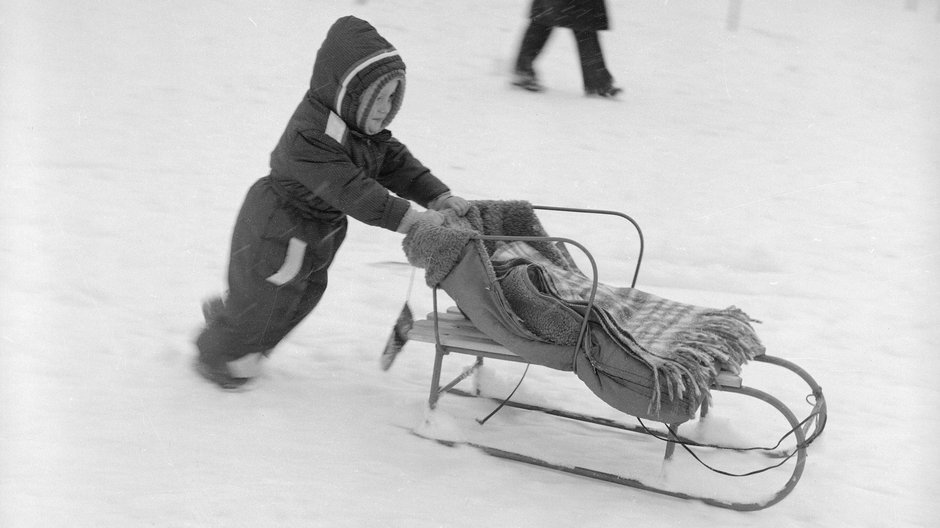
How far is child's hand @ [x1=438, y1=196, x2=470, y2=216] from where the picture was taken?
3.16 meters

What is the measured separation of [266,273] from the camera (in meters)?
3.09

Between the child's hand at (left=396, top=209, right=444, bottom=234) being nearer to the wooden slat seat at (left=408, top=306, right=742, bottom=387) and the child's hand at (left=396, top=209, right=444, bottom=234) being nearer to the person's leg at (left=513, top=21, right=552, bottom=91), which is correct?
the wooden slat seat at (left=408, top=306, right=742, bottom=387)

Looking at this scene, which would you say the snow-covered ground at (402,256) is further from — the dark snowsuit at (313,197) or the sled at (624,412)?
the dark snowsuit at (313,197)

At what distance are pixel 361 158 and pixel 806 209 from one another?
3482mm

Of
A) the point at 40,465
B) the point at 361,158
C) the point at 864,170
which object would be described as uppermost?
the point at 361,158

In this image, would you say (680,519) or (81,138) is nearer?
(680,519)

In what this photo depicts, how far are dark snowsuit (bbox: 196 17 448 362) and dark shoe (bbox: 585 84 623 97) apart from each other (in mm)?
4002

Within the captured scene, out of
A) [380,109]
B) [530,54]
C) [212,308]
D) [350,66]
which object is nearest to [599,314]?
[380,109]

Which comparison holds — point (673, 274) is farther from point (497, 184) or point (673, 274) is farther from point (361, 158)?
point (361, 158)

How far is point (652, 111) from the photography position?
691 cm

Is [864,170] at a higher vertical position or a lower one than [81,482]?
lower

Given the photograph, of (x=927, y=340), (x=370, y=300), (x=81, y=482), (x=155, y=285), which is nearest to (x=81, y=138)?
(x=155, y=285)

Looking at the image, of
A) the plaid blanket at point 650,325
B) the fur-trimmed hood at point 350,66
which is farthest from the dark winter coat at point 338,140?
the plaid blanket at point 650,325

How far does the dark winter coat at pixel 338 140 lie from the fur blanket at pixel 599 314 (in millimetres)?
177
